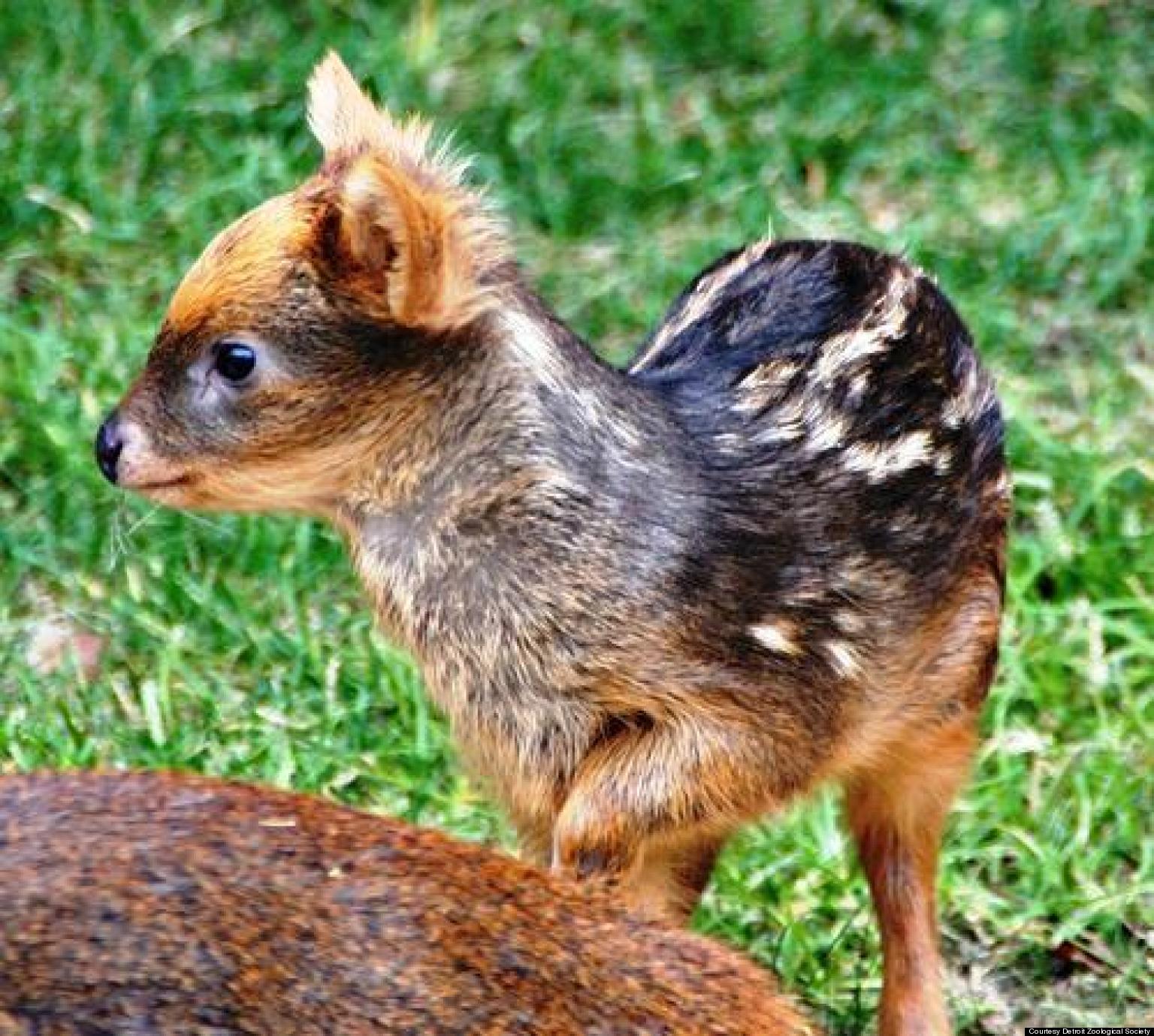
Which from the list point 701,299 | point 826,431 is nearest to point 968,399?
point 826,431

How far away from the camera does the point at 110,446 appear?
4094 mm

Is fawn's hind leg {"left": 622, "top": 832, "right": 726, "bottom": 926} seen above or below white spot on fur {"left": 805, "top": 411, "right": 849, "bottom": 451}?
below

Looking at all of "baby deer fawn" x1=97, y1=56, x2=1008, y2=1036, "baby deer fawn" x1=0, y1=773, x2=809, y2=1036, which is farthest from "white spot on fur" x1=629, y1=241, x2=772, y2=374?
"baby deer fawn" x1=0, y1=773, x2=809, y2=1036

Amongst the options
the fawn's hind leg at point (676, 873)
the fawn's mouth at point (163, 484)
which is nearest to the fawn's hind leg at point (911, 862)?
the fawn's hind leg at point (676, 873)

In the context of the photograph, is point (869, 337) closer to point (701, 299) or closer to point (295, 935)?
point (701, 299)

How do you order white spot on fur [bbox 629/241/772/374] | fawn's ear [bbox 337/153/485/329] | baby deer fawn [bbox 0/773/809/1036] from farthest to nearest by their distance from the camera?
white spot on fur [bbox 629/241/772/374], fawn's ear [bbox 337/153/485/329], baby deer fawn [bbox 0/773/809/1036]

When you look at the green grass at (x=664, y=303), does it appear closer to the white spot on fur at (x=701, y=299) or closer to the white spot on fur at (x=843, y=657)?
the white spot on fur at (x=843, y=657)

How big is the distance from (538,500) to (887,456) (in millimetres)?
612

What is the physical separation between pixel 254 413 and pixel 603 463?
0.51 m

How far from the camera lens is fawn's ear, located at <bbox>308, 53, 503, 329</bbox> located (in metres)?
3.93

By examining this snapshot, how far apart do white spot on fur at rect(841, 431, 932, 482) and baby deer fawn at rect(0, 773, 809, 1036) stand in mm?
1329

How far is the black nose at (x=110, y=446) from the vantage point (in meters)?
4.09

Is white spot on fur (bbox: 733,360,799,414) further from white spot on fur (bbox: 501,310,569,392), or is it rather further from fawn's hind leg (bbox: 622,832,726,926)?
fawn's hind leg (bbox: 622,832,726,926)

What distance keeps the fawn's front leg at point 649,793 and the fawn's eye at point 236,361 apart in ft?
2.44
